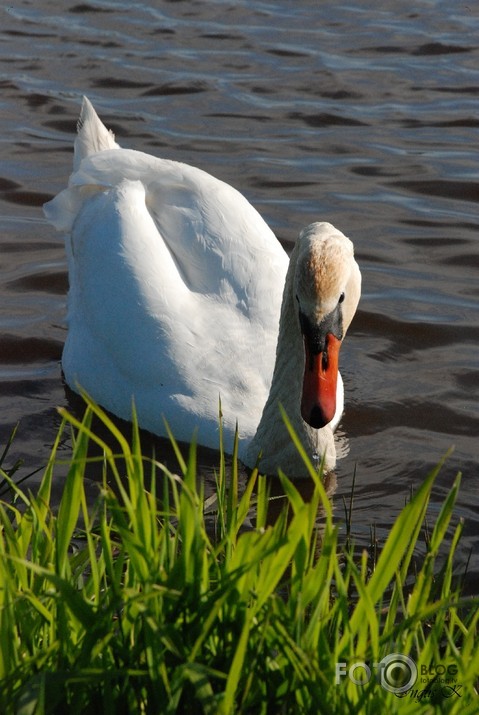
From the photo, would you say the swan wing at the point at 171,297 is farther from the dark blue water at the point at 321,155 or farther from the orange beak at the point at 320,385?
the orange beak at the point at 320,385

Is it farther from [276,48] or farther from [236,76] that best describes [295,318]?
[276,48]

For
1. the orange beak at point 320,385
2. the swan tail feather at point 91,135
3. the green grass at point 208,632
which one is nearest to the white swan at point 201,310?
the orange beak at point 320,385

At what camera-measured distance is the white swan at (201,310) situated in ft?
15.1

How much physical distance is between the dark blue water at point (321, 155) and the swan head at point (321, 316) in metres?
0.52

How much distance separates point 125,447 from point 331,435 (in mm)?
2408

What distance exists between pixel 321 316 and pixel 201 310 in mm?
990

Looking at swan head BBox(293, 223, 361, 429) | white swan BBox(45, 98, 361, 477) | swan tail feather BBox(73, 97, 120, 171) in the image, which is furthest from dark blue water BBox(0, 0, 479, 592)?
swan tail feather BBox(73, 97, 120, 171)

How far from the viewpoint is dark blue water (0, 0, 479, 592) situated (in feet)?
18.6

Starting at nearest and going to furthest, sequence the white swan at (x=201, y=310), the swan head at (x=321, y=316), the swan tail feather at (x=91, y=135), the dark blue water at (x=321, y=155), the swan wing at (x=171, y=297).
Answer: the swan head at (x=321, y=316) → the white swan at (x=201, y=310) → the swan wing at (x=171, y=297) → the dark blue water at (x=321, y=155) → the swan tail feather at (x=91, y=135)

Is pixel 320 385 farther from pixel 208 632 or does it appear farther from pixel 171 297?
pixel 208 632

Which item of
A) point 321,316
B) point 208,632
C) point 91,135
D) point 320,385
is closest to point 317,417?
point 320,385

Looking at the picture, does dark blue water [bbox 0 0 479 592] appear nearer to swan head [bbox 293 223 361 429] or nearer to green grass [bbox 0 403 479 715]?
swan head [bbox 293 223 361 429]

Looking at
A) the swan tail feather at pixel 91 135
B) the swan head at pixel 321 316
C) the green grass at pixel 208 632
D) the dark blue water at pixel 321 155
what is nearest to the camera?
the green grass at pixel 208 632

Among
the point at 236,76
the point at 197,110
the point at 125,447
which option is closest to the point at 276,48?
the point at 236,76
